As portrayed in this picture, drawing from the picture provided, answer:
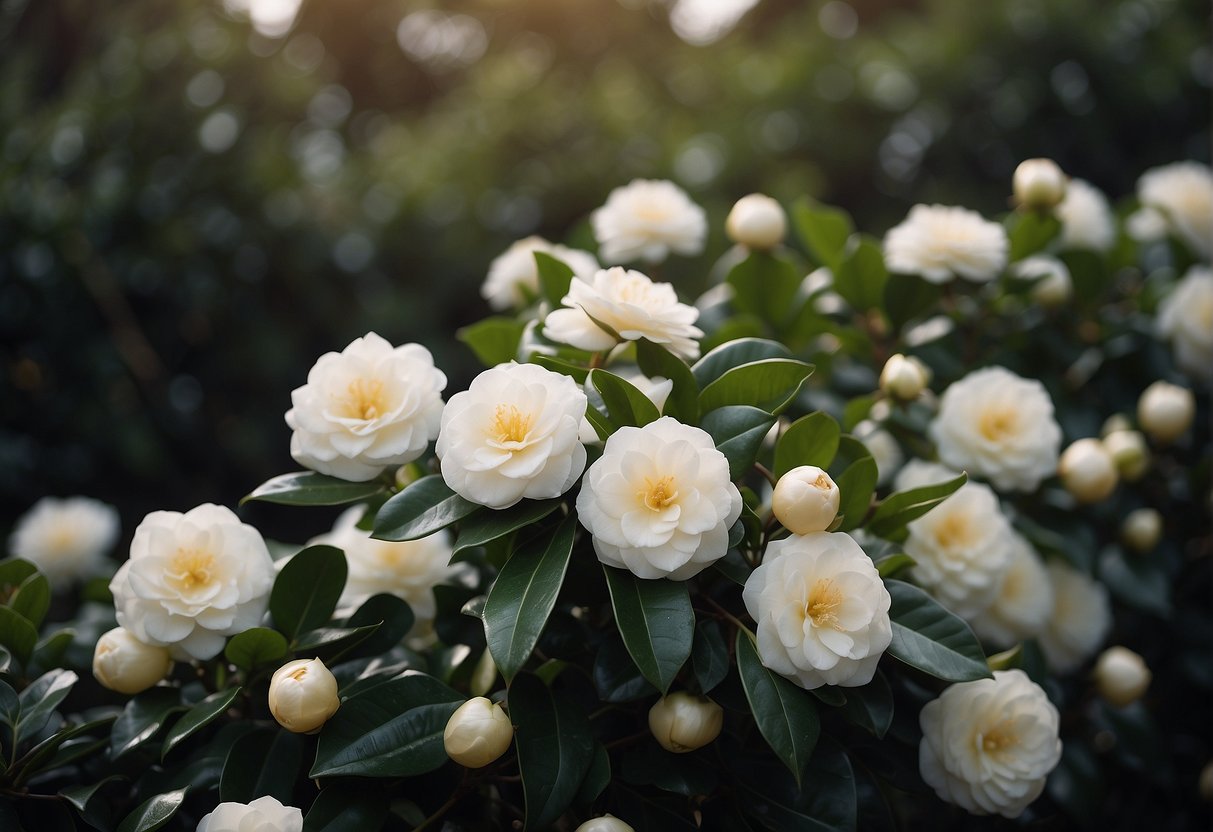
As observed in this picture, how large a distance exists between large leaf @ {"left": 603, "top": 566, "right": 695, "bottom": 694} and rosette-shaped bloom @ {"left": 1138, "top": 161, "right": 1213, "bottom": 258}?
5.17 ft

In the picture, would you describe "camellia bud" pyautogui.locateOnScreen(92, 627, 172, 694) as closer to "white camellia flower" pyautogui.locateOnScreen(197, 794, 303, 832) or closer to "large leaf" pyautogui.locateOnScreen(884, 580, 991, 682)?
"white camellia flower" pyautogui.locateOnScreen(197, 794, 303, 832)

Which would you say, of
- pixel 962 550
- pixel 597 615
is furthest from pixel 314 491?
pixel 962 550

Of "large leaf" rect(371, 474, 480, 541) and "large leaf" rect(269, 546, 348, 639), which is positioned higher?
"large leaf" rect(371, 474, 480, 541)

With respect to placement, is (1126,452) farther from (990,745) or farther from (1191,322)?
(990,745)

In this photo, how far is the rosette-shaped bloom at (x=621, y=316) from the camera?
0.91m

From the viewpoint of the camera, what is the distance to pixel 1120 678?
1290 millimetres

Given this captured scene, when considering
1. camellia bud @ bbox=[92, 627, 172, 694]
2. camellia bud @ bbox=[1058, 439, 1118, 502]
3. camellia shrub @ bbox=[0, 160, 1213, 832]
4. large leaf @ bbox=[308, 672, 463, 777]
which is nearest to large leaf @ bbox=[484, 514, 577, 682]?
camellia shrub @ bbox=[0, 160, 1213, 832]

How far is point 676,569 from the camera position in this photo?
804 millimetres

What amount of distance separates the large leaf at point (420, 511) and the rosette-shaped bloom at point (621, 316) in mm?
196

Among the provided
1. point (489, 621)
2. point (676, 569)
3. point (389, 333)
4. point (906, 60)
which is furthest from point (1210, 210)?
point (389, 333)

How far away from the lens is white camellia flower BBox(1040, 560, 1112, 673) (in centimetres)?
130

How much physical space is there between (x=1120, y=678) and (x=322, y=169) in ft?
9.16

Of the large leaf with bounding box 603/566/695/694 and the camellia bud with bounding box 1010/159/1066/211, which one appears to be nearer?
the large leaf with bounding box 603/566/695/694

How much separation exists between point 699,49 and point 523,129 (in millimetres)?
1258
